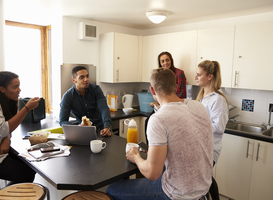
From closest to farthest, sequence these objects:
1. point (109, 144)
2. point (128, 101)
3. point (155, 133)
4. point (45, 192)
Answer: point (155, 133) → point (45, 192) → point (109, 144) → point (128, 101)

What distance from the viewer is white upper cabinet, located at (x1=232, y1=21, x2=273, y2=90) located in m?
2.64

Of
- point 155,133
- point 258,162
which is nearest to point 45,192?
point 155,133

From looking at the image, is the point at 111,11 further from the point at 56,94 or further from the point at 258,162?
the point at 258,162

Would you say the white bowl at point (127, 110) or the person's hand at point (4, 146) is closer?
the person's hand at point (4, 146)

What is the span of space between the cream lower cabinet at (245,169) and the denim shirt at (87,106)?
1.46 m

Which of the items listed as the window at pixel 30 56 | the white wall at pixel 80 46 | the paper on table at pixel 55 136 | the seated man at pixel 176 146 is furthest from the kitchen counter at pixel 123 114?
the seated man at pixel 176 146

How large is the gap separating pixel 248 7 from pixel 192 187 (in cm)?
235

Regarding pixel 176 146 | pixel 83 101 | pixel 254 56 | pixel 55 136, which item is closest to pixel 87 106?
pixel 83 101

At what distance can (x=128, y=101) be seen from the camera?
158 inches

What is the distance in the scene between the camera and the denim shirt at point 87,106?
2486 mm

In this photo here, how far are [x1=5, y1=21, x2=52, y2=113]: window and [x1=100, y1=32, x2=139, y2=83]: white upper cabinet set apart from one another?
94 cm

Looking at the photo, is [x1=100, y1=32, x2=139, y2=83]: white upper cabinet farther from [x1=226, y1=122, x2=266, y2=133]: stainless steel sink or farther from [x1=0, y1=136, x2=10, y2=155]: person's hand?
[x1=0, y1=136, x2=10, y2=155]: person's hand

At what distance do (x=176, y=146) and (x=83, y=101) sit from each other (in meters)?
1.58

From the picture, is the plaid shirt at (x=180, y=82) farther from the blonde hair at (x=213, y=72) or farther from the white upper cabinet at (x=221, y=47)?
the blonde hair at (x=213, y=72)
